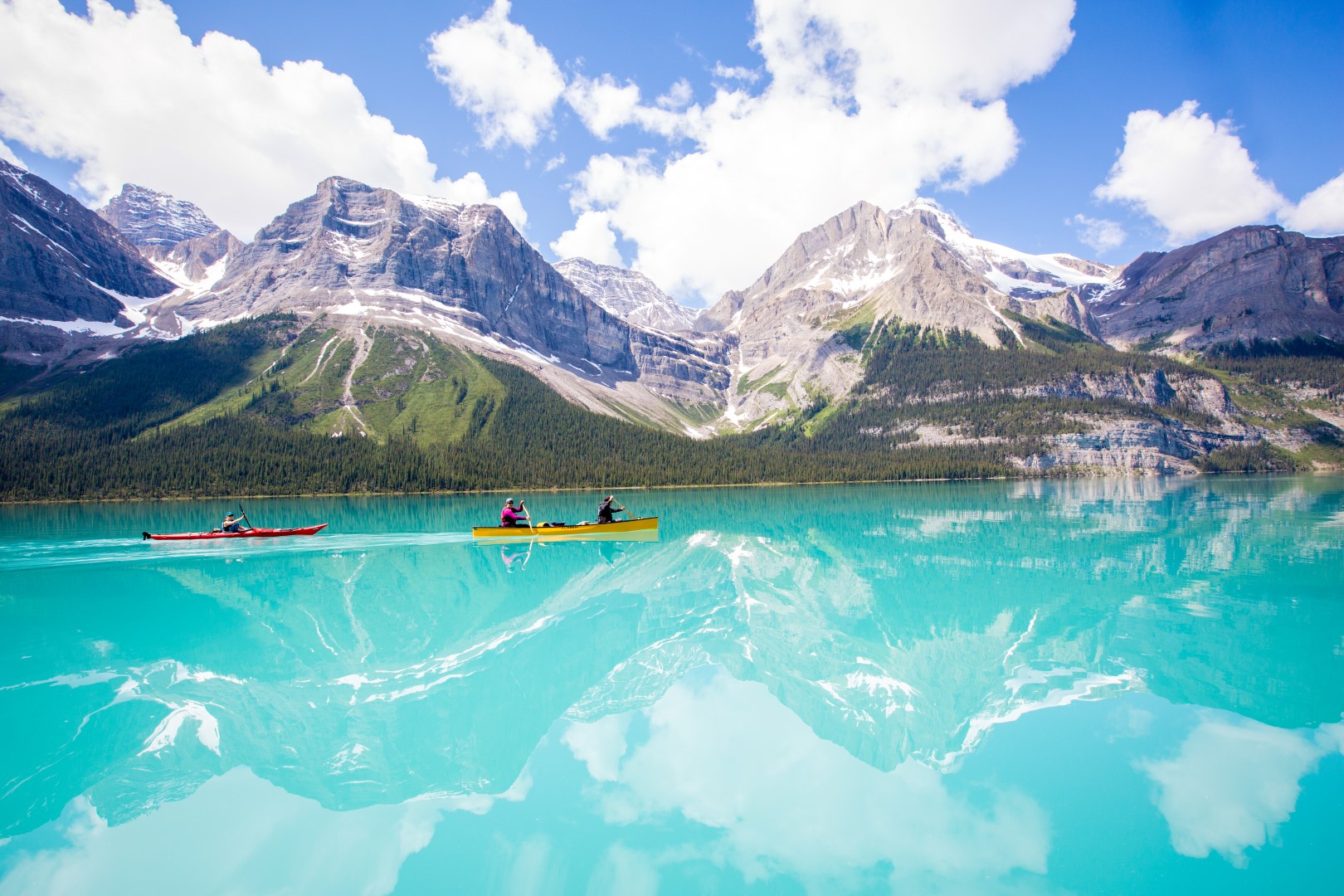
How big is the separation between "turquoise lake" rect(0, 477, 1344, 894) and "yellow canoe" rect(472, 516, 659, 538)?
1738 centimetres

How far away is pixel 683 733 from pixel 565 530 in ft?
129

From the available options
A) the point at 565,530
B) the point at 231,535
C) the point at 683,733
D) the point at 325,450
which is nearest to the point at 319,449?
the point at 325,450

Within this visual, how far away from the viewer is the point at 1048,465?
626ft

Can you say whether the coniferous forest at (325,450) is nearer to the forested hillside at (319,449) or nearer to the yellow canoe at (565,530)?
the forested hillside at (319,449)

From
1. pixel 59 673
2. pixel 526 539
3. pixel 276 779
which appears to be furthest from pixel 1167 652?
pixel 526 539

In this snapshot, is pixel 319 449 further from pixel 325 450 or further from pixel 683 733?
pixel 683 733

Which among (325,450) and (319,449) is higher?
(319,449)

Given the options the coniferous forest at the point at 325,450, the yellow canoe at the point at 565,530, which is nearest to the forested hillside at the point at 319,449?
the coniferous forest at the point at 325,450

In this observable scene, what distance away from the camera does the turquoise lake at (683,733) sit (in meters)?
11.3

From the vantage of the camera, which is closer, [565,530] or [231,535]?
[231,535]

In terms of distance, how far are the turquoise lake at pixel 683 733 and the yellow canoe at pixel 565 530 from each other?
57.0 ft

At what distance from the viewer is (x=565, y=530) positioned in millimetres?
55156

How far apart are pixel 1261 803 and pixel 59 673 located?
31.4 metres

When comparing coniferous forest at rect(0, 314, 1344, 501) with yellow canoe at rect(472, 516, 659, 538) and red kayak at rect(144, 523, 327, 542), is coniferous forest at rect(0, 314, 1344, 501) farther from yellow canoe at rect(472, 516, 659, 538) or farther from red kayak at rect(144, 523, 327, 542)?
yellow canoe at rect(472, 516, 659, 538)
